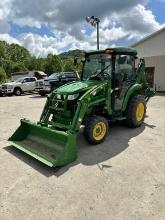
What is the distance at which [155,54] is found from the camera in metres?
20.2

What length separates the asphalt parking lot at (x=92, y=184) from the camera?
13.5ft

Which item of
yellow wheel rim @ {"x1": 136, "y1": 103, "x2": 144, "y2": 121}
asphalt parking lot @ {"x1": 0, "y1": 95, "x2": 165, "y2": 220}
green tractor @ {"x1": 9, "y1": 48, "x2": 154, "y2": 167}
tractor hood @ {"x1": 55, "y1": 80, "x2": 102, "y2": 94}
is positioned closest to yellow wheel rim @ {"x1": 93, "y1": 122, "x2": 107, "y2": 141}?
green tractor @ {"x1": 9, "y1": 48, "x2": 154, "y2": 167}

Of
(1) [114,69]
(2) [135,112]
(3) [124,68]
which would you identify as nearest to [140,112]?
(2) [135,112]

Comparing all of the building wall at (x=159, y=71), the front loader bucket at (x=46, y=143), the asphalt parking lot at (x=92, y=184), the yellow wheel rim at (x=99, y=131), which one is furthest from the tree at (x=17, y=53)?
the asphalt parking lot at (x=92, y=184)

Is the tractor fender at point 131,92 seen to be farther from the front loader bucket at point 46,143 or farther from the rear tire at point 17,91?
the rear tire at point 17,91

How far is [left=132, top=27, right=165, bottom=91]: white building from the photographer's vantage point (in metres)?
19.9

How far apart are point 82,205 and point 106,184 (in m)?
0.79

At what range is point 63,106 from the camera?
A: 6.98 m

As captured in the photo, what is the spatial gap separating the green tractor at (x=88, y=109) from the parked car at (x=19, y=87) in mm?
15289

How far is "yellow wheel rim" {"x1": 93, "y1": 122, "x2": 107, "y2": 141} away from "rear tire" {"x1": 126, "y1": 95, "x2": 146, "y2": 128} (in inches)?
57.3

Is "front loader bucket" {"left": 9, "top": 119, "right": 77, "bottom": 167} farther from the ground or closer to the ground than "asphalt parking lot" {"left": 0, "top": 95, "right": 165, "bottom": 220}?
farther from the ground

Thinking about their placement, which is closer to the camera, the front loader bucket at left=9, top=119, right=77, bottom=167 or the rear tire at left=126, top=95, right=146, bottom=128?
the front loader bucket at left=9, top=119, right=77, bottom=167

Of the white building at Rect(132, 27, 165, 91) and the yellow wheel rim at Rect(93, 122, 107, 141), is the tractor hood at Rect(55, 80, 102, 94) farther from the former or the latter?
the white building at Rect(132, 27, 165, 91)

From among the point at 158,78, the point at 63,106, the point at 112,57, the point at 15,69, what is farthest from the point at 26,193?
the point at 15,69
